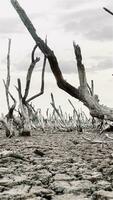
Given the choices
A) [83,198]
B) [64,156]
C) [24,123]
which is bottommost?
[83,198]

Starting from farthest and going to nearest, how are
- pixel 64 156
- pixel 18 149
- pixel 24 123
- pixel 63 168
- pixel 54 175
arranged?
pixel 24 123, pixel 18 149, pixel 64 156, pixel 63 168, pixel 54 175

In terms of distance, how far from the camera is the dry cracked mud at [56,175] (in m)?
4.64

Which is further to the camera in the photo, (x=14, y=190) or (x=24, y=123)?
(x=24, y=123)

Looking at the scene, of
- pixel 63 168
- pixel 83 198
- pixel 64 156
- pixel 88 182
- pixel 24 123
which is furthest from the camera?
pixel 24 123

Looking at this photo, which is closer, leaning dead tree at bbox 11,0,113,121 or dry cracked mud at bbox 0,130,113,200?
leaning dead tree at bbox 11,0,113,121

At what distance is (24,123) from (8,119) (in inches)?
22.9

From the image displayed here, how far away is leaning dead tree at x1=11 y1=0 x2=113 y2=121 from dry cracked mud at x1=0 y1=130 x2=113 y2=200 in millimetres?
720

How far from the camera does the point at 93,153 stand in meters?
7.55

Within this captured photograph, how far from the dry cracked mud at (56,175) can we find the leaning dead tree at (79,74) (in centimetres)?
72

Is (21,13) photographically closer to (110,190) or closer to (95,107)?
(95,107)

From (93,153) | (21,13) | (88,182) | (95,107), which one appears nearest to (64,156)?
(93,153)

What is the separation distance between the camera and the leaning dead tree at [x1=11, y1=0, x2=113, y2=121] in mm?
4430

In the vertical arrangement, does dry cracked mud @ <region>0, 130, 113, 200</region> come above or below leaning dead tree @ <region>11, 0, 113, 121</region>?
below

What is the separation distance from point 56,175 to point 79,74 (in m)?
1.44
